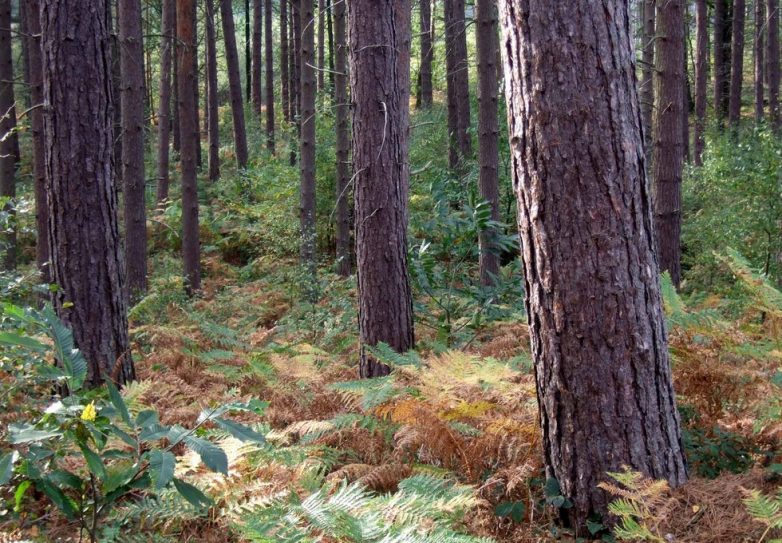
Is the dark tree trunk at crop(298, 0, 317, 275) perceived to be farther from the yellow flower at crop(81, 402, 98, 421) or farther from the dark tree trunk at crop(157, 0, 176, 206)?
the yellow flower at crop(81, 402, 98, 421)

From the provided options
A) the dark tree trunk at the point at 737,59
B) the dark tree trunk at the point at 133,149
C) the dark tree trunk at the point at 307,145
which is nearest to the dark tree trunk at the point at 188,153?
the dark tree trunk at the point at 133,149

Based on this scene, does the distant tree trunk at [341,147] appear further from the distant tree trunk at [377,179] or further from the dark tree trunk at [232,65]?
the dark tree trunk at [232,65]

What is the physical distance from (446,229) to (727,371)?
4.00m

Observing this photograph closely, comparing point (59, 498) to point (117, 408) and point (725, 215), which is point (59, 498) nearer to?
point (117, 408)

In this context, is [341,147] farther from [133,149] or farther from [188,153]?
[133,149]

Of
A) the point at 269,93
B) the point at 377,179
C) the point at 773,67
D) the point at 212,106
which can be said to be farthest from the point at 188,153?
the point at 773,67

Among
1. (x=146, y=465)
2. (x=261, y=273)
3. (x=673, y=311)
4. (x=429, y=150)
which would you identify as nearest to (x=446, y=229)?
(x=673, y=311)

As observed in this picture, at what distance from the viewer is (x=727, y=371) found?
12.5 feet

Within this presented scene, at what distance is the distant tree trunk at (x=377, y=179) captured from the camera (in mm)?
5867

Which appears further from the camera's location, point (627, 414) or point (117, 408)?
point (627, 414)

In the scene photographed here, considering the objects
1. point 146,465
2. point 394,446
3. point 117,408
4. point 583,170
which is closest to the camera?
point 117,408

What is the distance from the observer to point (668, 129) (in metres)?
8.90

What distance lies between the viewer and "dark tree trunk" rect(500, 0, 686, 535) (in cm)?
296

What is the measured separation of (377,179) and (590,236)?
3116 millimetres
